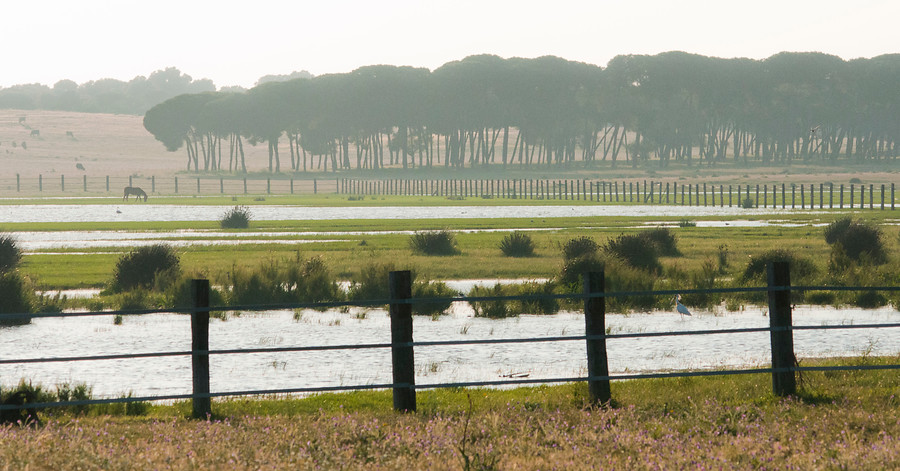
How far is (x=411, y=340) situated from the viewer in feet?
34.7

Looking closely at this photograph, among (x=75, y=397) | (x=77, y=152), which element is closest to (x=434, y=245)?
(x=75, y=397)

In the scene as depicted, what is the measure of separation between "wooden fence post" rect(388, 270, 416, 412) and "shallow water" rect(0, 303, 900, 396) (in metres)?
3.73

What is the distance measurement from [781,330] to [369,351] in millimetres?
7535

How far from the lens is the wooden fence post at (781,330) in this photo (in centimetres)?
1103

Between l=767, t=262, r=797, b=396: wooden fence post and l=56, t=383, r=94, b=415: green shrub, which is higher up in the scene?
l=767, t=262, r=797, b=396: wooden fence post

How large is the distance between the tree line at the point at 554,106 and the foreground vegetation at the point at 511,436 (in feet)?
451

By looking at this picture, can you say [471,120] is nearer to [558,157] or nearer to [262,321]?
[558,157]

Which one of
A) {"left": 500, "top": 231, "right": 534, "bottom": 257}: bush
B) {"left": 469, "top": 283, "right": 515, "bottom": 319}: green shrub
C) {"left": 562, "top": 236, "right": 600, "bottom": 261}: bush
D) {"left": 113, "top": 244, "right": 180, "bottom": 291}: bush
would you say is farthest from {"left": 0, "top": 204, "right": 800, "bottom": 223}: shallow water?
{"left": 469, "top": 283, "right": 515, "bottom": 319}: green shrub

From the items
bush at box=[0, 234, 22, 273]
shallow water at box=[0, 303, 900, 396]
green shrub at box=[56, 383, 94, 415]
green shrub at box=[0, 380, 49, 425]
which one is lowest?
shallow water at box=[0, 303, 900, 396]

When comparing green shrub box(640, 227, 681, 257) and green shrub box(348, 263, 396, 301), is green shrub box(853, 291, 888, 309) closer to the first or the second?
green shrub box(348, 263, 396, 301)

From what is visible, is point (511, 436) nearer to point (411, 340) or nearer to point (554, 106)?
point (411, 340)

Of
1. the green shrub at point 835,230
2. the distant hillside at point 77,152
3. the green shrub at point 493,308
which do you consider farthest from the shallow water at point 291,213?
the distant hillside at point 77,152

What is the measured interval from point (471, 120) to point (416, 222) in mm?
97617

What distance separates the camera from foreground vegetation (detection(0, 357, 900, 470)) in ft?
25.9
